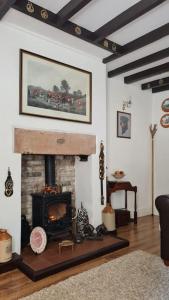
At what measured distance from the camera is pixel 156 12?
262 centimetres

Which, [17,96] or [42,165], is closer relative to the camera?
[17,96]

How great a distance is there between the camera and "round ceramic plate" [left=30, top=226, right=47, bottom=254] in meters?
2.85

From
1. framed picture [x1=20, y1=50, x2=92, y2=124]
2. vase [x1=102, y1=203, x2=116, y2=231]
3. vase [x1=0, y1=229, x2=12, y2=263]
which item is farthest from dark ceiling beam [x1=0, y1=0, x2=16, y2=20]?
vase [x1=102, y1=203, x2=116, y2=231]

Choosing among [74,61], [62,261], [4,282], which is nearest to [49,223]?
[62,261]

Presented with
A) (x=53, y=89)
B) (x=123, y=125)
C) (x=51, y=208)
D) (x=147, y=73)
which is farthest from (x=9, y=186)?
(x=147, y=73)

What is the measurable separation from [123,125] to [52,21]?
249 cm

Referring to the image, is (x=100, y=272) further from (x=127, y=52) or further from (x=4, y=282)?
(x=127, y=52)

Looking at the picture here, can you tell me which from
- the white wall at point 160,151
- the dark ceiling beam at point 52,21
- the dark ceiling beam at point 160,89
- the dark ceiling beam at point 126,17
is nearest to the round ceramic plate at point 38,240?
the dark ceiling beam at point 52,21

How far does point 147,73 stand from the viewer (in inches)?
167

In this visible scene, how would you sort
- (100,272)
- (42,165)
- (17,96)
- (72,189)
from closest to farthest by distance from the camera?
1. (100,272)
2. (17,96)
3. (42,165)
4. (72,189)

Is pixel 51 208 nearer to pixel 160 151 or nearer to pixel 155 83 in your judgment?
pixel 160 151

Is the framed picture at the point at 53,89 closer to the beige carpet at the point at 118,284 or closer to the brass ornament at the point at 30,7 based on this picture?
the brass ornament at the point at 30,7

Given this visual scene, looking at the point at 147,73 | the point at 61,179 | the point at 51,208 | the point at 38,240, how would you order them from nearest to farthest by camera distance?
the point at 38,240 < the point at 51,208 < the point at 61,179 < the point at 147,73

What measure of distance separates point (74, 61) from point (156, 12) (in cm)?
129
